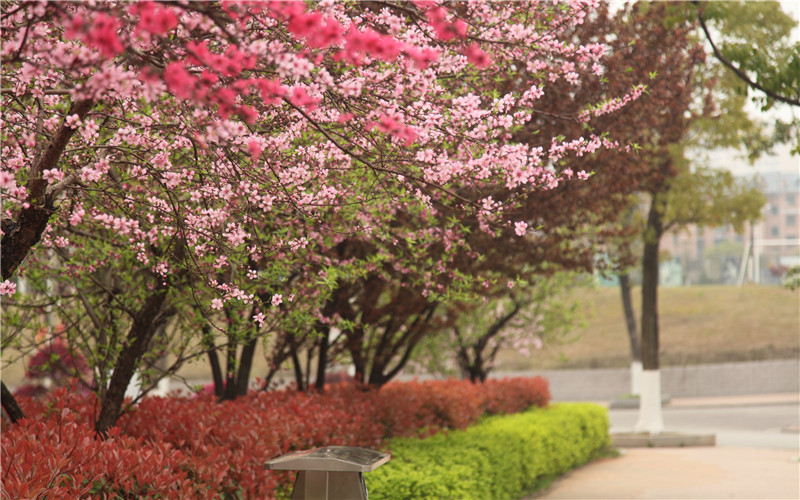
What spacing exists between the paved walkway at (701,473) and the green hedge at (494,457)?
0.41 m

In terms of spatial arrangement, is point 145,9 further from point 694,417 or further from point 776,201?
point 776,201

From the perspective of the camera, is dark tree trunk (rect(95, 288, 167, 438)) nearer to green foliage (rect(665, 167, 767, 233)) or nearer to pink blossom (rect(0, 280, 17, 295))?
pink blossom (rect(0, 280, 17, 295))

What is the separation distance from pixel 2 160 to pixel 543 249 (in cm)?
645

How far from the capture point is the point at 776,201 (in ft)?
320

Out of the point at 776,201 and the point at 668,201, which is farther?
the point at 776,201

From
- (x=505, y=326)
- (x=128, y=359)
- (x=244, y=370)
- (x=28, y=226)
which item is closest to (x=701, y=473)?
(x=505, y=326)

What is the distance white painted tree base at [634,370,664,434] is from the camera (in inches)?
672

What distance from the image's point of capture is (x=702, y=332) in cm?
3641

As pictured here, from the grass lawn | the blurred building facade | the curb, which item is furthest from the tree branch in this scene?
the blurred building facade

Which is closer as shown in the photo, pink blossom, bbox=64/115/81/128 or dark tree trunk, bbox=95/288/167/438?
pink blossom, bbox=64/115/81/128

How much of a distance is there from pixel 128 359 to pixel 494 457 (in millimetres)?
4509

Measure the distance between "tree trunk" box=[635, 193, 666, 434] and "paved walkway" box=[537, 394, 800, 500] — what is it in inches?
35.3

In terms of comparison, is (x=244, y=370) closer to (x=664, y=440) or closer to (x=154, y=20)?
(x=154, y=20)

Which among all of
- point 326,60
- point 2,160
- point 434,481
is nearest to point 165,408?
point 434,481
